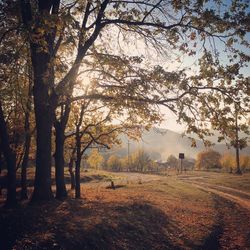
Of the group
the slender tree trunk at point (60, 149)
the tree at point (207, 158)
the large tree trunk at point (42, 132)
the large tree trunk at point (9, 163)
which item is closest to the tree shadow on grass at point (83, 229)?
the large tree trunk at point (42, 132)

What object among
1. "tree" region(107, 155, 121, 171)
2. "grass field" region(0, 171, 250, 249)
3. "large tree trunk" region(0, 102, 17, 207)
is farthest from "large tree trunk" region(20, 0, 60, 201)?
"tree" region(107, 155, 121, 171)

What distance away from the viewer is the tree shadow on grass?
954 cm

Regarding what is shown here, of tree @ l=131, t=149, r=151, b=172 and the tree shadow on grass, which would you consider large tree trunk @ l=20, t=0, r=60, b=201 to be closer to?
the tree shadow on grass

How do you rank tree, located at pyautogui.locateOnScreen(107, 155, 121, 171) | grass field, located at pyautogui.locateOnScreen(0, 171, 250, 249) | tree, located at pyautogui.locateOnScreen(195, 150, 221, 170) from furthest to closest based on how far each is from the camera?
tree, located at pyautogui.locateOnScreen(107, 155, 121, 171), tree, located at pyautogui.locateOnScreen(195, 150, 221, 170), grass field, located at pyautogui.locateOnScreen(0, 171, 250, 249)

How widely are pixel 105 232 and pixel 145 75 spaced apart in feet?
22.8

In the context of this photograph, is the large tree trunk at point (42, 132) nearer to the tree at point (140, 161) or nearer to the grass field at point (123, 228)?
the grass field at point (123, 228)

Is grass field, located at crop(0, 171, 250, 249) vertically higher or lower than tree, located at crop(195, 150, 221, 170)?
lower

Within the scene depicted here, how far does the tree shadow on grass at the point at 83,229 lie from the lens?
9.54 m

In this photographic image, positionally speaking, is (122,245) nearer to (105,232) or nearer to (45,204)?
(105,232)

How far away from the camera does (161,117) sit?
15797 mm

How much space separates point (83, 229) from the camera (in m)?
11.3

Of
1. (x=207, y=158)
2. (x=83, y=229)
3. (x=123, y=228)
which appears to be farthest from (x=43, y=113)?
(x=207, y=158)

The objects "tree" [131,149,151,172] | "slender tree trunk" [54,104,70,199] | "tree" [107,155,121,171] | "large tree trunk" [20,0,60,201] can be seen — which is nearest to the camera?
"large tree trunk" [20,0,60,201]

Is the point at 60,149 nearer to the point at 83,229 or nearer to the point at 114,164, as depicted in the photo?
the point at 83,229
